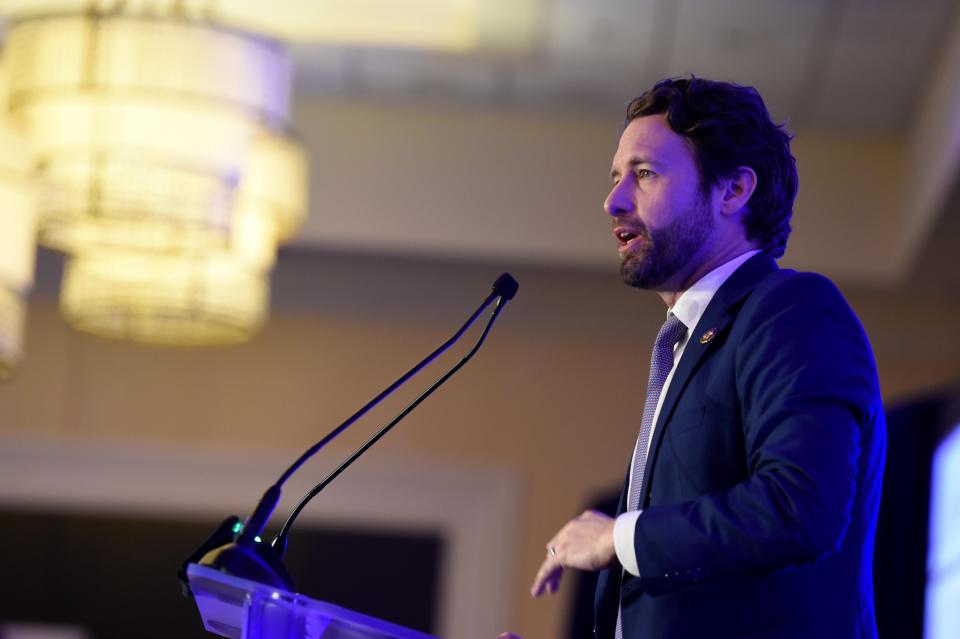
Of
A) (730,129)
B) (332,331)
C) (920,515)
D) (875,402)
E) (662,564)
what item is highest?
(730,129)

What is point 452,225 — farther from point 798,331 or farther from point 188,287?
point 798,331

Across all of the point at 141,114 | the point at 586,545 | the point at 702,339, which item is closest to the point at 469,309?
the point at 141,114

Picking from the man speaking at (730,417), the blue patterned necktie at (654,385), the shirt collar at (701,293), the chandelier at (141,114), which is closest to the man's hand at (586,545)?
the man speaking at (730,417)

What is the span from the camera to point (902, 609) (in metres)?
3.43

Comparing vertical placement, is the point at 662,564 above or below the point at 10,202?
above

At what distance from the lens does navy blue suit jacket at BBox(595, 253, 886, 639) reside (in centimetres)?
137

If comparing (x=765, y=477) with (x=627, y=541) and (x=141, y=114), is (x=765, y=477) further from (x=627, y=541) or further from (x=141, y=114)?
(x=141, y=114)

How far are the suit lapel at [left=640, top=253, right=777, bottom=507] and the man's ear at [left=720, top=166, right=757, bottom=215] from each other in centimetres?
9

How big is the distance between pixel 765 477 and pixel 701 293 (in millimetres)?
324

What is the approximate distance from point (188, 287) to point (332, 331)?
2.13 m

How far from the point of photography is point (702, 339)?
1.58 meters

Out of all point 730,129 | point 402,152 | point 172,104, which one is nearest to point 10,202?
point 172,104

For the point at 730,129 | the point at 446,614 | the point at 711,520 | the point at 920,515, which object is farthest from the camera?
the point at 446,614

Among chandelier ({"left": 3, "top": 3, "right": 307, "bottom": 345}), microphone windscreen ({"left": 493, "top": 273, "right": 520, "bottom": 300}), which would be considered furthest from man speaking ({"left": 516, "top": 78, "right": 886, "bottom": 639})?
chandelier ({"left": 3, "top": 3, "right": 307, "bottom": 345})
